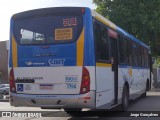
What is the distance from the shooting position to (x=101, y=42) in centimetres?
1118

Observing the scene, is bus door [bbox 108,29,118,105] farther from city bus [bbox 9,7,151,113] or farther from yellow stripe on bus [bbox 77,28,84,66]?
yellow stripe on bus [bbox 77,28,84,66]

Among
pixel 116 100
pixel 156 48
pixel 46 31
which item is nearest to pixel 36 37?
pixel 46 31

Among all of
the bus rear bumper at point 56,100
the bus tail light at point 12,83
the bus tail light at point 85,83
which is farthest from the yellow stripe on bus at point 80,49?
the bus tail light at point 12,83

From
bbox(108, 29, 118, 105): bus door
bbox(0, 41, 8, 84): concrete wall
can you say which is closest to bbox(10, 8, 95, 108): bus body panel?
bbox(108, 29, 118, 105): bus door

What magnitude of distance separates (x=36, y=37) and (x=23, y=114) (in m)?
4.18

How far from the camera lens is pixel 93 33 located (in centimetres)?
1055

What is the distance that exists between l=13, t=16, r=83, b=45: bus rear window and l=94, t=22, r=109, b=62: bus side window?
69cm

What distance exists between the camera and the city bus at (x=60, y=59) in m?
10.3

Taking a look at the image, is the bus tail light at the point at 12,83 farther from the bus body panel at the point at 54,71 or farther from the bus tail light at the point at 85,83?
the bus tail light at the point at 85,83

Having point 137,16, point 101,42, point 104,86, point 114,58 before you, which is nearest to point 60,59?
point 101,42

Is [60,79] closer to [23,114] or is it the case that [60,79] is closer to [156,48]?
[23,114]

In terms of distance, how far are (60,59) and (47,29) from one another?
38.2 inches

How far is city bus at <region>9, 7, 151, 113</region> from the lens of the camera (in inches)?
406

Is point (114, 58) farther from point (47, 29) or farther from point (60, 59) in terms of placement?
point (47, 29)
